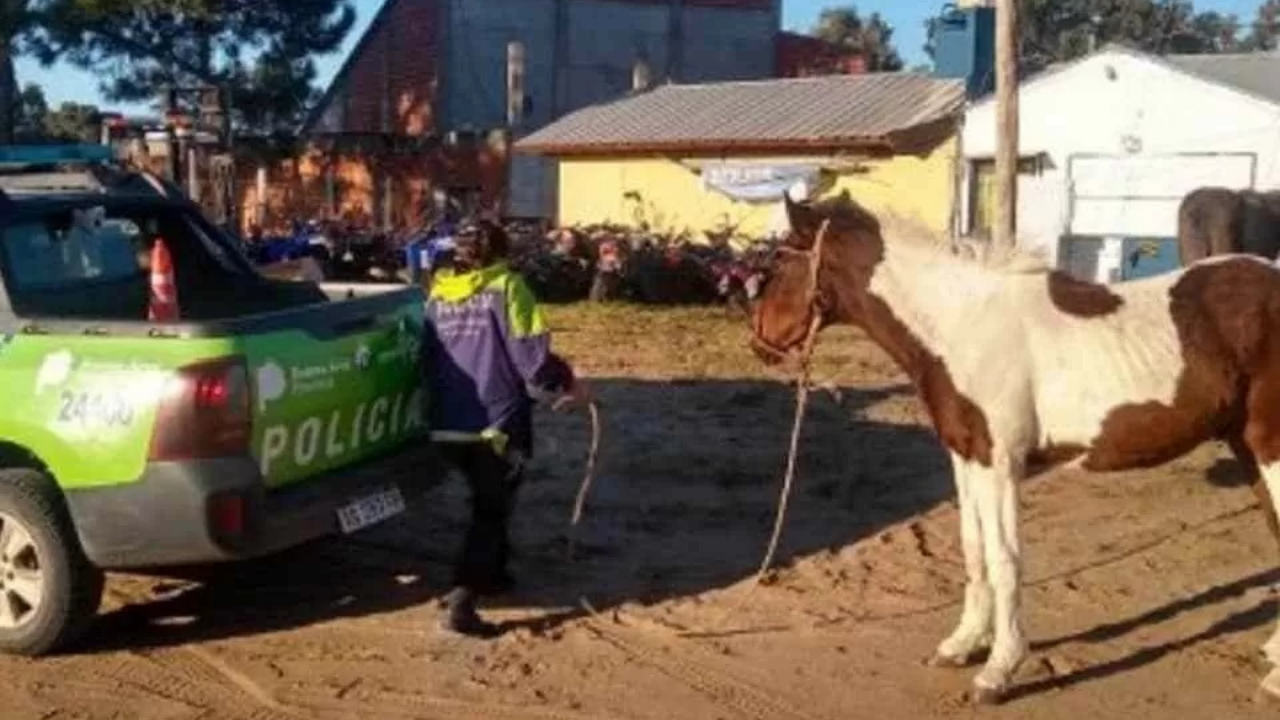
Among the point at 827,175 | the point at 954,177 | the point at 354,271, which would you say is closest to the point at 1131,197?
the point at 954,177

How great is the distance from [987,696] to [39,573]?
3.71 metres

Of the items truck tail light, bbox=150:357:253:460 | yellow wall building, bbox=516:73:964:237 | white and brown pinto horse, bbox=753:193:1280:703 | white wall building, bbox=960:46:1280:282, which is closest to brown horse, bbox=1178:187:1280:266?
white and brown pinto horse, bbox=753:193:1280:703

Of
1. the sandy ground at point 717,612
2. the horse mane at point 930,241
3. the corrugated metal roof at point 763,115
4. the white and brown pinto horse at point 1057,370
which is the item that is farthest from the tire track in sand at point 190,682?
the corrugated metal roof at point 763,115

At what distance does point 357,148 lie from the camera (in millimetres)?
36438

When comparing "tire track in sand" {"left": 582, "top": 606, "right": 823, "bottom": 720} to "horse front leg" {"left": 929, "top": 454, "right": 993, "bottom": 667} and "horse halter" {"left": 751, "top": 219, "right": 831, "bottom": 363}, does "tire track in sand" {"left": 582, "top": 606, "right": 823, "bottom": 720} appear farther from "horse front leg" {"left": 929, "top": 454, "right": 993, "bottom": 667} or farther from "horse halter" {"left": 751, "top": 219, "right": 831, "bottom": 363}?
"horse halter" {"left": 751, "top": 219, "right": 831, "bottom": 363}

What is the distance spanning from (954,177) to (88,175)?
1899 centimetres

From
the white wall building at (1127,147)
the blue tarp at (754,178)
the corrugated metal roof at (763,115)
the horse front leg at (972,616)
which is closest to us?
the horse front leg at (972,616)

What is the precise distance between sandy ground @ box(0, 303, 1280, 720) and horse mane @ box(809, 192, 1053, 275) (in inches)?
62.0

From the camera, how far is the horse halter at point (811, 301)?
637 centimetres

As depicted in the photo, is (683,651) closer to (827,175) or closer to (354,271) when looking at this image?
(354,271)

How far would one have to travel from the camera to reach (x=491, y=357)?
6.75 m

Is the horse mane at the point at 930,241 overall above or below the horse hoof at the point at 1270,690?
above

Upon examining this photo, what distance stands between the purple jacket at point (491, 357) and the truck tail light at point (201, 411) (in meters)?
0.94

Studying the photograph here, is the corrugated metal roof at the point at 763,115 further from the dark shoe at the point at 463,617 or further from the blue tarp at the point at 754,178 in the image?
the dark shoe at the point at 463,617
